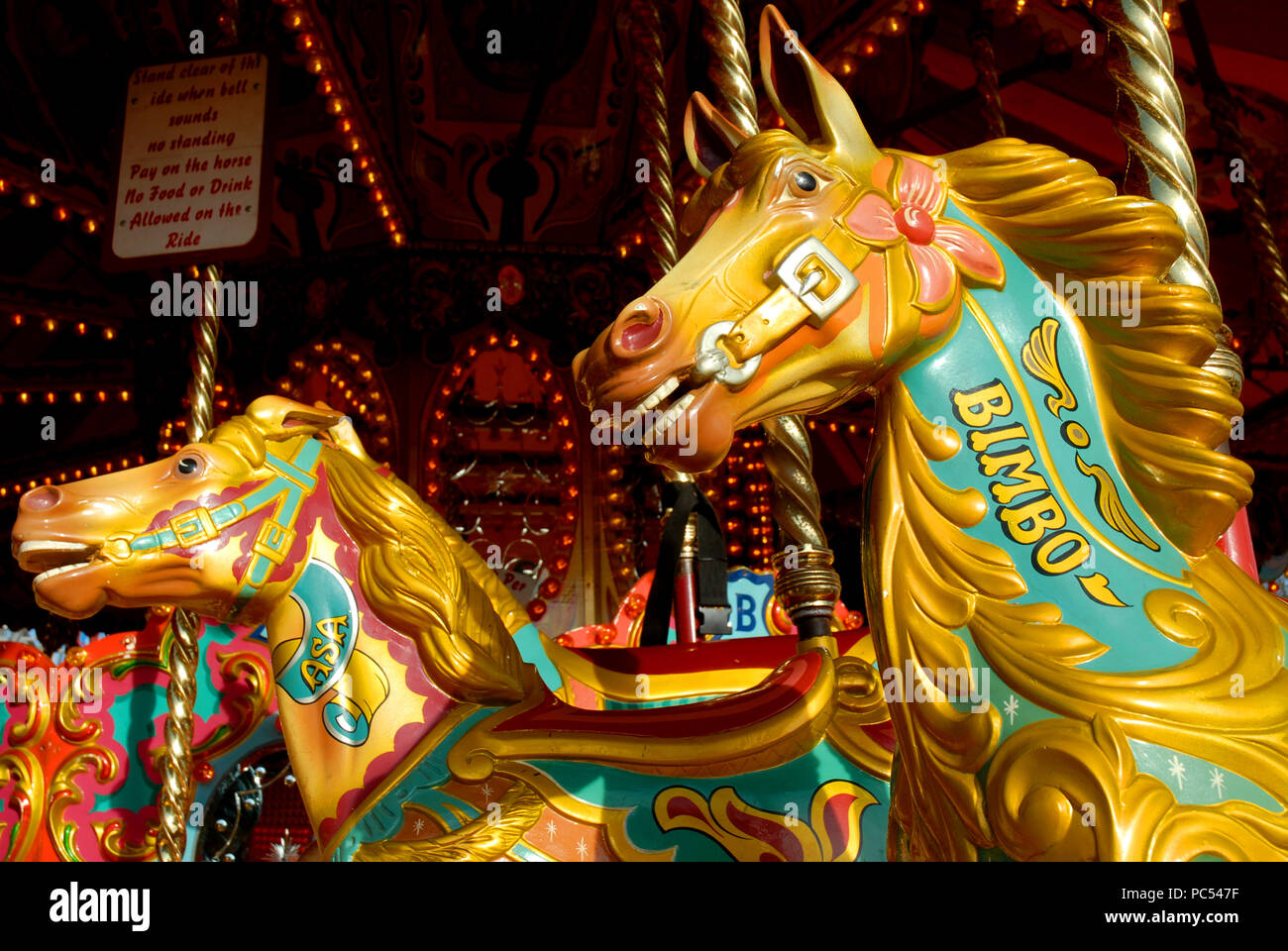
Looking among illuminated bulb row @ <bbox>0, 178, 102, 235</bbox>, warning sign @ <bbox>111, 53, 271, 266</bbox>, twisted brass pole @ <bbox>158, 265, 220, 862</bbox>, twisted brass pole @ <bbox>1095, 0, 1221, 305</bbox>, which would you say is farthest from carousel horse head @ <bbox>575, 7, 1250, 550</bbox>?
illuminated bulb row @ <bbox>0, 178, 102, 235</bbox>

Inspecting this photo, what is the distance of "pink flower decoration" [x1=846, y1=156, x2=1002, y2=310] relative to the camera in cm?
119

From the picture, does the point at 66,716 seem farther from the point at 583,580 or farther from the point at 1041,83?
the point at 1041,83

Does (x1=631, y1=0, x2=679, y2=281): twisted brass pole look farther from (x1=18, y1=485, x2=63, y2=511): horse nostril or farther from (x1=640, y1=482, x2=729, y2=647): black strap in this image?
(x1=18, y1=485, x2=63, y2=511): horse nostril

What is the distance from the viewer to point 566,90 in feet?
17.1

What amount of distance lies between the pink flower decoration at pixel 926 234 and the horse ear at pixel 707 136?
0.80ft

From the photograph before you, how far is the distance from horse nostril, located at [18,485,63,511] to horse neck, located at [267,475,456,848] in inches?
15.5

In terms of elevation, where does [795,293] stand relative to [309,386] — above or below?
below

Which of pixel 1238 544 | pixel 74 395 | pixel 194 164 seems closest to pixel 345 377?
pixel 74 395

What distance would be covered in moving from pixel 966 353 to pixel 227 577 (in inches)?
49.9

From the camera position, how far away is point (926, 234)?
1208 mm

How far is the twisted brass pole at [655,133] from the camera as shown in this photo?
9.75 ft

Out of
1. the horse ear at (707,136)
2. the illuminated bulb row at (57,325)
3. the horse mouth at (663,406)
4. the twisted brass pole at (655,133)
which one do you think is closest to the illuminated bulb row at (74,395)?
the illuminated bulb row at (57,325)

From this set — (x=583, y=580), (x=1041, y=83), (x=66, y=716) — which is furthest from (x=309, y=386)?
(x=1041, y=83)
